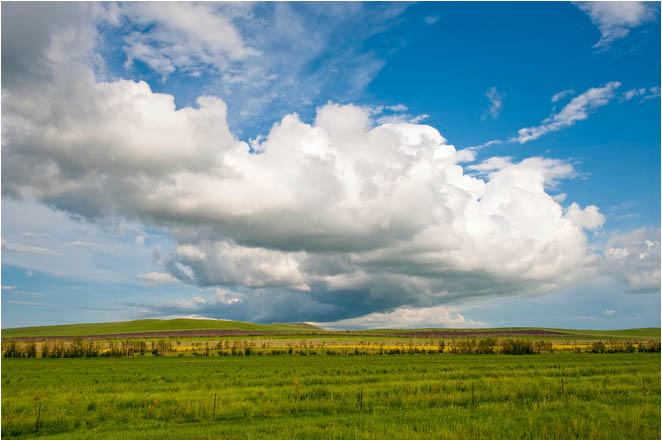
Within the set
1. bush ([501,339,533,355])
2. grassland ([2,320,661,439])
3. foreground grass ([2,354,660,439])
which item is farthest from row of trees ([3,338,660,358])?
foreground grass ([2,354,660,439])

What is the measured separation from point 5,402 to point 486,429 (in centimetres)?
2966

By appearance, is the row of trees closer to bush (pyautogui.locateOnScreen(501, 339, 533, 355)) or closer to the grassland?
bush (pyautogui.locateOnScreen(501, 339, 533, 355))

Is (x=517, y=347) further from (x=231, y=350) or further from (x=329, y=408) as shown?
(x=329, y=408)

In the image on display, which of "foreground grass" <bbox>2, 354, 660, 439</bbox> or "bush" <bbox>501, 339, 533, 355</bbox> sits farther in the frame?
"bush" <bbox>501, 339, 533, 355</bbox>

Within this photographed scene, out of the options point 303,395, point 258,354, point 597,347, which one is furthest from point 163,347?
point 597,347

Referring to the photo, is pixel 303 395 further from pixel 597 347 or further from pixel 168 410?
pixel 597 347

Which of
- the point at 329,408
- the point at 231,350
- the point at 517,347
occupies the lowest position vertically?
the point at 231,350

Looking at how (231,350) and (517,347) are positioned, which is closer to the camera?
(517,347)

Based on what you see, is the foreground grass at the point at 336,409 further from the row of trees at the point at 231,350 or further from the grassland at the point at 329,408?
the row of trees at the point at 231,350

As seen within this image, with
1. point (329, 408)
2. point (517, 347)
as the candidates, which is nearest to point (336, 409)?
point (329, 408)

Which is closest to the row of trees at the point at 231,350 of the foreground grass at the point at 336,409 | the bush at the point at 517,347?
the bush at the point at 517,347

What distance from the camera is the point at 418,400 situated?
27.4 metres

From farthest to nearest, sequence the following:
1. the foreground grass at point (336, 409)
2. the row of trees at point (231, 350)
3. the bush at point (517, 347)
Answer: the bush at point (517, 347), the row of trees at point (231, 350), the foreground grass at point (336, 409)

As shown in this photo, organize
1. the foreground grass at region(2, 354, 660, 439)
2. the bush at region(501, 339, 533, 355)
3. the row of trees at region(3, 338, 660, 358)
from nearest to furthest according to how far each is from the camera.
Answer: the foreground grass at region(2, 354, 660, 439)
the row of trees at region(3, 338, 660, 358)
the bush at region(501, 339, 533, 355)
